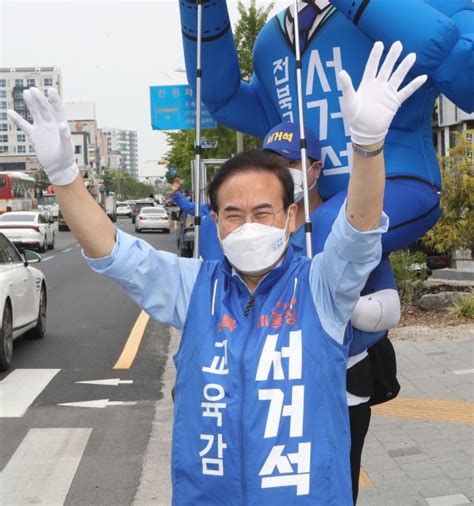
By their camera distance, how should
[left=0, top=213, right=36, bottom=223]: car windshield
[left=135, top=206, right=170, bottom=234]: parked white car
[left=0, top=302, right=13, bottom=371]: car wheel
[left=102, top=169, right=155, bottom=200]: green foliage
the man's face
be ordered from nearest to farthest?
the man's face
[left=0, top=302, right=13, bottom=371]: car wheel
[left=0, top=213, right=36, bottom=223]: car windshield
[left=135, top=206, right=170, bottom=234]: parked white car
[left=102, top=169, right=155, bottom=200]: green foliage

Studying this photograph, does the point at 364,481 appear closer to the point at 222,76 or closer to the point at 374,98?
the point at 222,76

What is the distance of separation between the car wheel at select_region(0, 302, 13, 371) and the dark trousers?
5880 mm

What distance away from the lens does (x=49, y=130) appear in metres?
2.01

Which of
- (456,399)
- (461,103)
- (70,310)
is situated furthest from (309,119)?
(70,310)

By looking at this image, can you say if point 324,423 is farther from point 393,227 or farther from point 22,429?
point 22,429

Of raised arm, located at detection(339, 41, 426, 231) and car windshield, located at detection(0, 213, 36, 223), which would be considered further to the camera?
car windshield, located at detection(0, 213, 36, 223)

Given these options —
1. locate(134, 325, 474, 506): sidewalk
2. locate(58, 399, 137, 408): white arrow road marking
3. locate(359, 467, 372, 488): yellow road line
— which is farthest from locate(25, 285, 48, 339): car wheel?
locate(359, 467, 372, 488): yellow road line

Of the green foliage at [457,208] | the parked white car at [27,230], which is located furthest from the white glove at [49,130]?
the parked white car at [27,230]

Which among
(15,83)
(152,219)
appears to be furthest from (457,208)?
(15,83)

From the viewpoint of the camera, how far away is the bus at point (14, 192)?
37000mm

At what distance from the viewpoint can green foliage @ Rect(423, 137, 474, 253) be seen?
1056 cm

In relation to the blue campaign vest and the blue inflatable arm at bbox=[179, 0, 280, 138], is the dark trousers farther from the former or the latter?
the blue inflatable arm at bbox=[179, 0, 280, 138]

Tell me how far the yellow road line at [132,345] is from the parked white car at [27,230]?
1426cm

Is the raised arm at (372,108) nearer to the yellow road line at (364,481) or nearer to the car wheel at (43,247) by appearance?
the yellow road line at (364,481)
